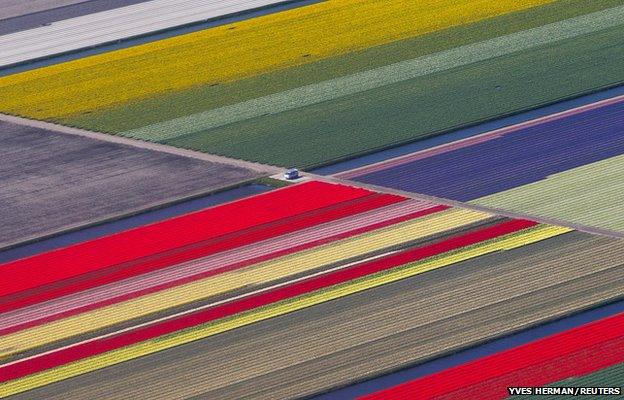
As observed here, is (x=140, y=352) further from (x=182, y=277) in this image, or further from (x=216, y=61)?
(x=216, y=61)

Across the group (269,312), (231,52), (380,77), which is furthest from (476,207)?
(231,52)

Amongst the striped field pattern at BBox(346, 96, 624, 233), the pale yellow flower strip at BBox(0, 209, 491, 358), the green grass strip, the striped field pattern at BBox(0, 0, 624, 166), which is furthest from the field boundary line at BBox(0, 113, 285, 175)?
the pale yellow flower strip at BBox(0, 209, 491, 358)

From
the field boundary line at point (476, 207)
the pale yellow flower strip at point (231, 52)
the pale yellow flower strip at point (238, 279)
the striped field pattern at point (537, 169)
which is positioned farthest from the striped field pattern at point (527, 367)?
the pale yellow flower strip at point (231, 52)

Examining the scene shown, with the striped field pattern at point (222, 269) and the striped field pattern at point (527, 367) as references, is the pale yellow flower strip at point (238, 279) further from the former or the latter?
the striped field pattern at point (527, 367)

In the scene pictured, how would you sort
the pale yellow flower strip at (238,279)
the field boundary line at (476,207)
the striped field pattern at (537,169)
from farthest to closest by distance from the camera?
the striped field pattern at (537,169), the field boundary line at (476,207), the pale yellow flower strip at (238,279)

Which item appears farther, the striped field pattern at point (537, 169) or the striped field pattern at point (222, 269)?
the striped field pattern at point (537, 169)

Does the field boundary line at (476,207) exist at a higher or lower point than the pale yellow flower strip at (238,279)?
higher

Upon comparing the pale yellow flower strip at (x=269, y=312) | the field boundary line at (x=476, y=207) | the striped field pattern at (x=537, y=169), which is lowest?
the pale yellow flower strip at (x=269, y=312)

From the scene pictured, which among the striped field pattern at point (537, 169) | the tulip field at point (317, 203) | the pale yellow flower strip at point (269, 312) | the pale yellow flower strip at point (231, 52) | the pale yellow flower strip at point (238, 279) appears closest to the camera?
the tulip field at point (317, 203)
